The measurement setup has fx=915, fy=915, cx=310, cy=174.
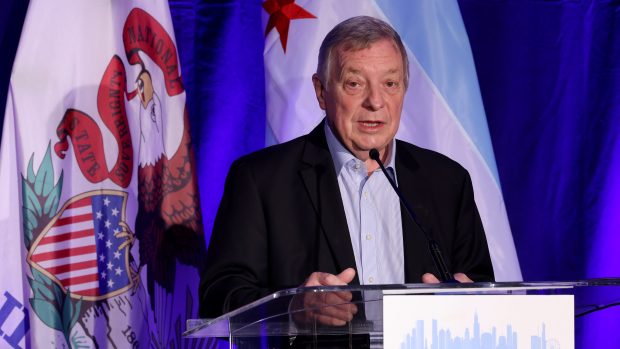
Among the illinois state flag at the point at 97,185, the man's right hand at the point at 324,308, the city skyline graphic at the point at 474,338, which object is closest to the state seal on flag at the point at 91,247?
the illinois state flag at the point at 97,185

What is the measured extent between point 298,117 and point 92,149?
30.5 inches

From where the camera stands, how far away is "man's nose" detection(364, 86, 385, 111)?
2635 mm

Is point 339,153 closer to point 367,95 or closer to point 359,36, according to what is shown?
point 367,95

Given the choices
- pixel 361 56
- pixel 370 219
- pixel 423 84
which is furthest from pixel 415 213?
pixel 423 84

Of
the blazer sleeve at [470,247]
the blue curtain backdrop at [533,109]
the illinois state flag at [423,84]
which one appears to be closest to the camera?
the blazer sleeve at [470,247]

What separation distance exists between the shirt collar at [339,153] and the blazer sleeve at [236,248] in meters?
0.25

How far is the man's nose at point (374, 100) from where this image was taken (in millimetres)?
2635

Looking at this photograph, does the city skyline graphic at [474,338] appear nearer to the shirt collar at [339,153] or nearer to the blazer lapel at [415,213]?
the blazer lapel at [415,213]

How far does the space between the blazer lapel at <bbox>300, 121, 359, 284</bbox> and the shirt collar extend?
0.02m

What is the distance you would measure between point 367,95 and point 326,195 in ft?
1.07

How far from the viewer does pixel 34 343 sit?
127 inches

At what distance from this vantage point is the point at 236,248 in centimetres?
245

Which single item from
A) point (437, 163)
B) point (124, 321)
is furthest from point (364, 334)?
point (124, 321)

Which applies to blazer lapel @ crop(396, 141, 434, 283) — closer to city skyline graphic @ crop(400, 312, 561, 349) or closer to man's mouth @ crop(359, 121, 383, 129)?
man's mouth @ crop(359, 121, 383, 129)
